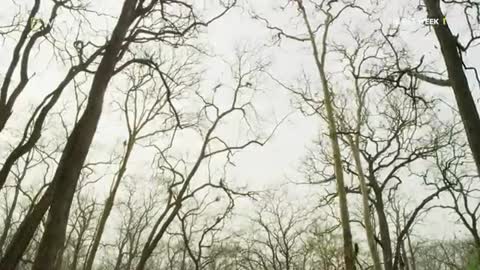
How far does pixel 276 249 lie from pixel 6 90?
25116 millimetres

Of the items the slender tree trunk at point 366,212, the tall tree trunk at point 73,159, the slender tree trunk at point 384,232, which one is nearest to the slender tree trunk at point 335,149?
the slender tree trunk at point 366,212

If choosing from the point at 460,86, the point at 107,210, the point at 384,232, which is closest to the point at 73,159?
the point at 460,86

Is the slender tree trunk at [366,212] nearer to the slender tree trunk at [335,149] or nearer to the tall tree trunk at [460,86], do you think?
the slender tree trunk at [335,149]

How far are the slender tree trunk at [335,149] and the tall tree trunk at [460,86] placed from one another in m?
4.44

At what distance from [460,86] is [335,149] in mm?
5170

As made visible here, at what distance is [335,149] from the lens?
409 inches

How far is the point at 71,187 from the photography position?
4.80 meters

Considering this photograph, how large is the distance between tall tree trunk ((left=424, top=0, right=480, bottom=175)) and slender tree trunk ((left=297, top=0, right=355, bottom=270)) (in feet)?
14.6

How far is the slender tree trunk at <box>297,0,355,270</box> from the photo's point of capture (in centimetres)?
891

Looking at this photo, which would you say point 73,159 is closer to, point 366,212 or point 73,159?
point 73,159

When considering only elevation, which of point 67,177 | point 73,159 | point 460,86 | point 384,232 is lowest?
point 67,177

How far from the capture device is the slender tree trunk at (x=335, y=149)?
8.91 m

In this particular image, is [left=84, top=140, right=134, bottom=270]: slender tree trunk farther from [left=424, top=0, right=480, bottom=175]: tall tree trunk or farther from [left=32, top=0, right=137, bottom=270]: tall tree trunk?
[left=424, top=0, right=480, bottom=175]: tall tree trunk

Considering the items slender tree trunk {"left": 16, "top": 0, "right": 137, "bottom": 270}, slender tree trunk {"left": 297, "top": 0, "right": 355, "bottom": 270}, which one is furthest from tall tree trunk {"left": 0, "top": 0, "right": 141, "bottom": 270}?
slender tree trunk {"left": 297, "top": 0, "right": 355, "bottom": 270}
